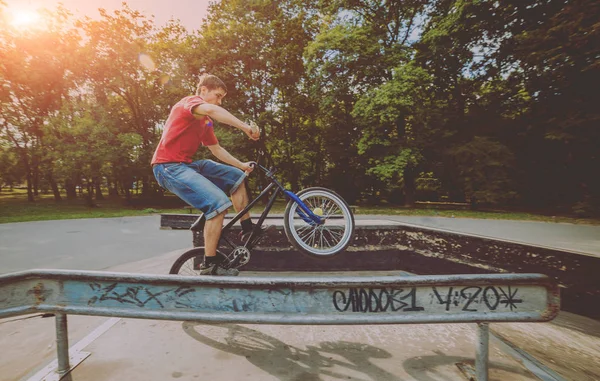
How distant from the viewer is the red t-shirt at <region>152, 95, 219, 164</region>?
2.59 m

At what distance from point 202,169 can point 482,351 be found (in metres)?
2.83

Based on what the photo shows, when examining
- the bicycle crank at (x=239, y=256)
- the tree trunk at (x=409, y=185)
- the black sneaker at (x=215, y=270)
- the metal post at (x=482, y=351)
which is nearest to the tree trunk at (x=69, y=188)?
the black sneaker at (x=215, y=270)

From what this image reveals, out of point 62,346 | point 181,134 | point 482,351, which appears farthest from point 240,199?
point 482,351

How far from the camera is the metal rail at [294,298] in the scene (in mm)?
1568

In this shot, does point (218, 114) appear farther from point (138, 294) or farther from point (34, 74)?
point (34, 74)

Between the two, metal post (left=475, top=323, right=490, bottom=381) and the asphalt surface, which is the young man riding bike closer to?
metal post (left=475, top=323, right=490, bottom=381)

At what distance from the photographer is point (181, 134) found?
2641mm

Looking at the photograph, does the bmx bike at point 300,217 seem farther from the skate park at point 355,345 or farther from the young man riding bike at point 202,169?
the skate park at point 355,345

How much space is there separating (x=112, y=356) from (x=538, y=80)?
926 inches

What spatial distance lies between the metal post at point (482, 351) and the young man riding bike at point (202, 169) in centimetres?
212

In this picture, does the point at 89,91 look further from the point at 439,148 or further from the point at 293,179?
the point at 439,148

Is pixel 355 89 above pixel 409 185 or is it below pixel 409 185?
above

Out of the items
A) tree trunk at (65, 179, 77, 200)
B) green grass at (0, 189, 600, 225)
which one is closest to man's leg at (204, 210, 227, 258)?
green grass at (0, 189, 600, 225)

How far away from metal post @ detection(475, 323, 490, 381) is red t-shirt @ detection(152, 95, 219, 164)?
105 inches
